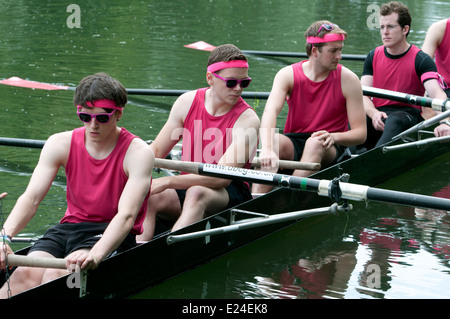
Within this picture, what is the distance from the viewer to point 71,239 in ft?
13.7

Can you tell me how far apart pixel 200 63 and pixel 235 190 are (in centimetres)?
713

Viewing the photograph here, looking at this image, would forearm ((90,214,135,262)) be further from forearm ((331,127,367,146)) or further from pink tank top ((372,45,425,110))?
pink tank top ((372,45,425,110))

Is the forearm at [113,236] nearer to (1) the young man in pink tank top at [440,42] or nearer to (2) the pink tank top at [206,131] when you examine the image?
(2) the pink tank top at [206,131]

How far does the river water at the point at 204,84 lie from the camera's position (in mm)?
5133

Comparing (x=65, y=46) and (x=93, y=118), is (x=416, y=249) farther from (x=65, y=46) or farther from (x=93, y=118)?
(x=65, y=46)

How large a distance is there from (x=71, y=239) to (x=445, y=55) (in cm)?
523

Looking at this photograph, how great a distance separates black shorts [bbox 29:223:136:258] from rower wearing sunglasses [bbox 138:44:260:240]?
628mm

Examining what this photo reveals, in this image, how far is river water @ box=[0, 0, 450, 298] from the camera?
16.8ft

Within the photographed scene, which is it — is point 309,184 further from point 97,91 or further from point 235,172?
point 97,91

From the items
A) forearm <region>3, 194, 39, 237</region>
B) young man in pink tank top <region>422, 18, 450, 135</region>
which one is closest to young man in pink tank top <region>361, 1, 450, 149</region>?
young man in pink tank top <region>422, 18, 450, 135</region>

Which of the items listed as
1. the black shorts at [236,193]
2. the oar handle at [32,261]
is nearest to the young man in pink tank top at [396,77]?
the black shorts at [236,193]

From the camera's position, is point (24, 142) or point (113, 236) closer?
point (113, 236)

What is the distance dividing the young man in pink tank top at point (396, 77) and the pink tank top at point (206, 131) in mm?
2308
